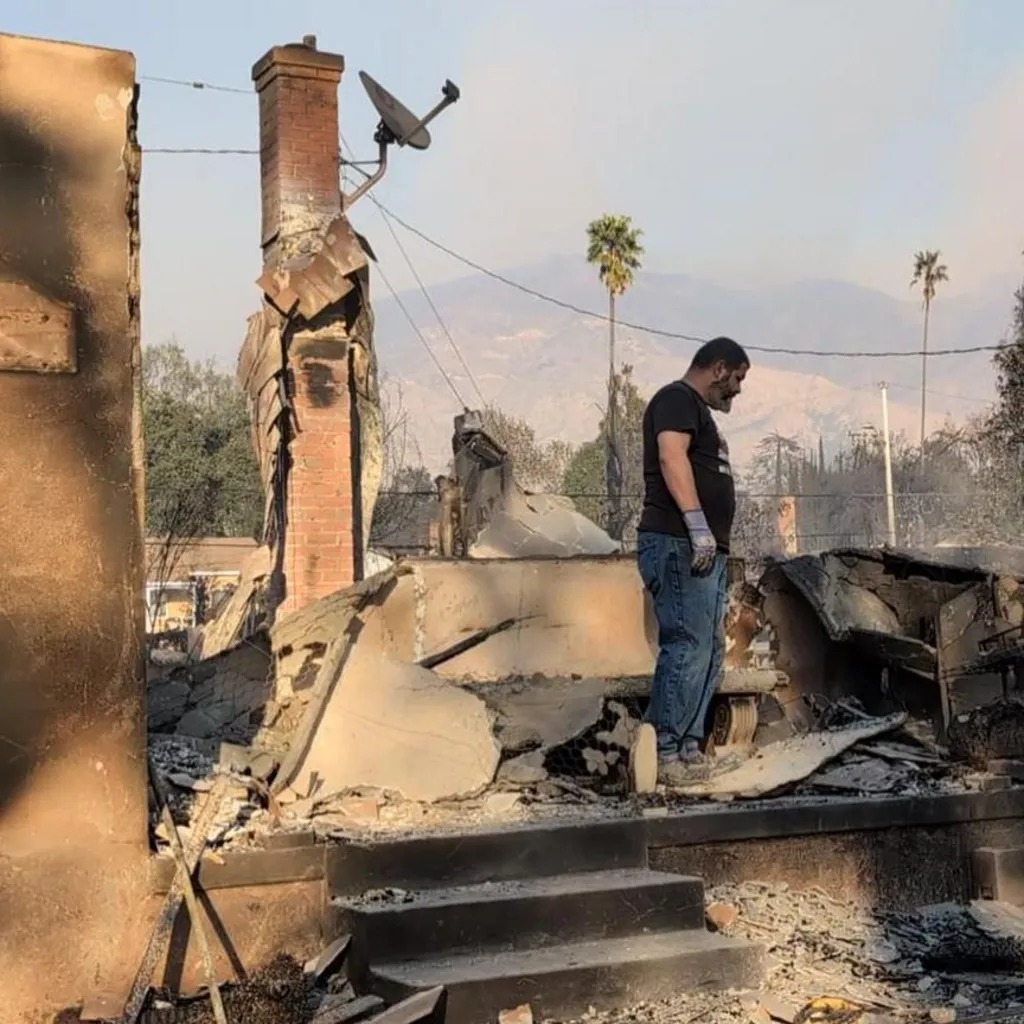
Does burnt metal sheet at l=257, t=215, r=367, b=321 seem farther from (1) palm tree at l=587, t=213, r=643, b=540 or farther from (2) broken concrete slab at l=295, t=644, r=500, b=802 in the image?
(1) palm tree at l=587, t=213, r=643, b=540

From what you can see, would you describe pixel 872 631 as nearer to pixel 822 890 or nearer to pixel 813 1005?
pixel 822 890

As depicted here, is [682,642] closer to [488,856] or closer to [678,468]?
[678,468]

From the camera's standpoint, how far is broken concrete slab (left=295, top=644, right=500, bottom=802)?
18.8 ft

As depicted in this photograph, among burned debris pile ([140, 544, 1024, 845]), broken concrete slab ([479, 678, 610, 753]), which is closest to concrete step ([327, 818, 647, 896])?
burned debris pile ([140, 544, 1024, 845])

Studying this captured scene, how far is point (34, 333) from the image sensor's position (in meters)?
4.26

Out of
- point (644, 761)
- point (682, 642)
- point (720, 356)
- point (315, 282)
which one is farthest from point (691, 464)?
point (315, 282)

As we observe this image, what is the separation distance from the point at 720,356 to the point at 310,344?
20.3ft

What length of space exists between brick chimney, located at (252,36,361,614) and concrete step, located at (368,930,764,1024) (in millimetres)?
7366

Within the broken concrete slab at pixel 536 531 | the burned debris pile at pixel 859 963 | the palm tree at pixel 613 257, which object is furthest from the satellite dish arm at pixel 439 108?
the palm tree at pixel 613 257

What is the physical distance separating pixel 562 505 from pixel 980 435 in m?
21.3

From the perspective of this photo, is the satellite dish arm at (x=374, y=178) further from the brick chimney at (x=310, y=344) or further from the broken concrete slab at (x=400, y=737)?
the broken concrete slab at (x=400, y=737)

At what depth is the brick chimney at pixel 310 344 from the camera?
38.7 feet

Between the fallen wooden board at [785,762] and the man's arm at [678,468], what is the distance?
3.86 ft

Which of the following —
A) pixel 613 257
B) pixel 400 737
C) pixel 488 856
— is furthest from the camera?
pixel 613 257
